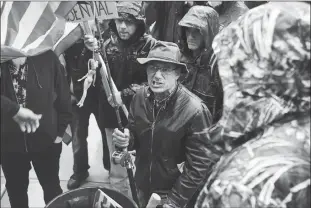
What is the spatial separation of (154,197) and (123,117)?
353mm

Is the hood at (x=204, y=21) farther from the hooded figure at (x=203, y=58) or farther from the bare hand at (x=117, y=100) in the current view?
the bare hand at (x=117, y=100)

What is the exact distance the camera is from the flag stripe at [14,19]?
1.52 m

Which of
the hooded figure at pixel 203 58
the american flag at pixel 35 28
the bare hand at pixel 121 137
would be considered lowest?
the bare hand at pixel 121 137

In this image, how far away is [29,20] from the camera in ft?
5.16

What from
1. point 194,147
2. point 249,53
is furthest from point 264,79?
point 194,147

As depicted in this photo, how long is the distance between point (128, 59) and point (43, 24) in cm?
36

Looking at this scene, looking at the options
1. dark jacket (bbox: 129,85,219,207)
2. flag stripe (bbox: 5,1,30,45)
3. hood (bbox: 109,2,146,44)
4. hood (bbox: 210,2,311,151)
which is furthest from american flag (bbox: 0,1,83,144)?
hood (bbox: 210,2,311,151)

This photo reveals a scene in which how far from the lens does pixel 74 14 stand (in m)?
1.61

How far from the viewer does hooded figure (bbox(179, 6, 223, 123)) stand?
5.35ft

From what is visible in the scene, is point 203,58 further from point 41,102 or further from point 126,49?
point 41,102

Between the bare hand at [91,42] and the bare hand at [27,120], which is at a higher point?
the bare hand at [91,42]

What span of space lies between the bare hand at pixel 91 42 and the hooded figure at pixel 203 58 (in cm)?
35

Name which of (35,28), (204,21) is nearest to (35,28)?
(35,28)

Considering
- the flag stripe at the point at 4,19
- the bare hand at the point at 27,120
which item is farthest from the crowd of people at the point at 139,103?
the flag stripe at the point at 4,19
